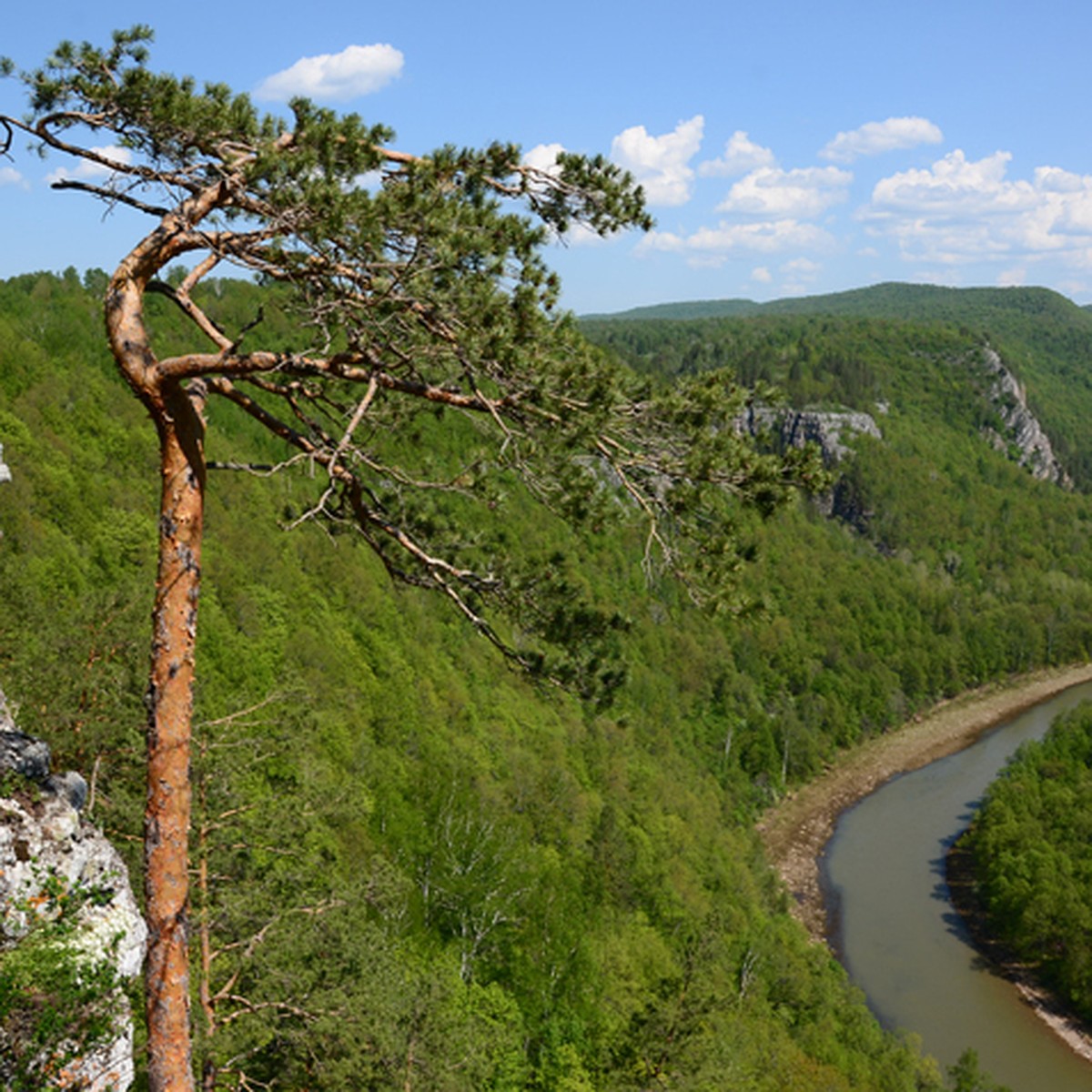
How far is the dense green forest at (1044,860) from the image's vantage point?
35.8m

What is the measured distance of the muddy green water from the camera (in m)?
32.4

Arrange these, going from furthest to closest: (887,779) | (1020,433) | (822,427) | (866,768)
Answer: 1. (1020,433)
2. (822,427)
3. (866,768)
4. (887,779)

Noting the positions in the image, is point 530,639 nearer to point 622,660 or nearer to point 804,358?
point 622,660

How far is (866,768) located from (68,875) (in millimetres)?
62522

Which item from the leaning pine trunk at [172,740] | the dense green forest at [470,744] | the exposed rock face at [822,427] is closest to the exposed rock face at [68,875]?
the leaning pine trunk at [172,740]

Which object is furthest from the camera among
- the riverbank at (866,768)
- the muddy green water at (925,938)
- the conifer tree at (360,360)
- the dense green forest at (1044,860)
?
the riverbank at (866,768)

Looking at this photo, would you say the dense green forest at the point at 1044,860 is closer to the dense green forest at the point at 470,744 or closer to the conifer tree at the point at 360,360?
the dense green forest at the point at 470,744

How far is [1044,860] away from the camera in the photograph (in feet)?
132

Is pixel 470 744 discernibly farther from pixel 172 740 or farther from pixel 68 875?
pixel 172 740

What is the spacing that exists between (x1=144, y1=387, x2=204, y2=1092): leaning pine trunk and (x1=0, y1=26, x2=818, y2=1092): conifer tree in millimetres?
12

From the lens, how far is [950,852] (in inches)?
1876

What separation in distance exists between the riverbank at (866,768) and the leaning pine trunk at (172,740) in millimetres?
40585

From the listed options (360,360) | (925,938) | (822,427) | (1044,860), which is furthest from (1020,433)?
(360,360)

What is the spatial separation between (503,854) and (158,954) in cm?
2720
